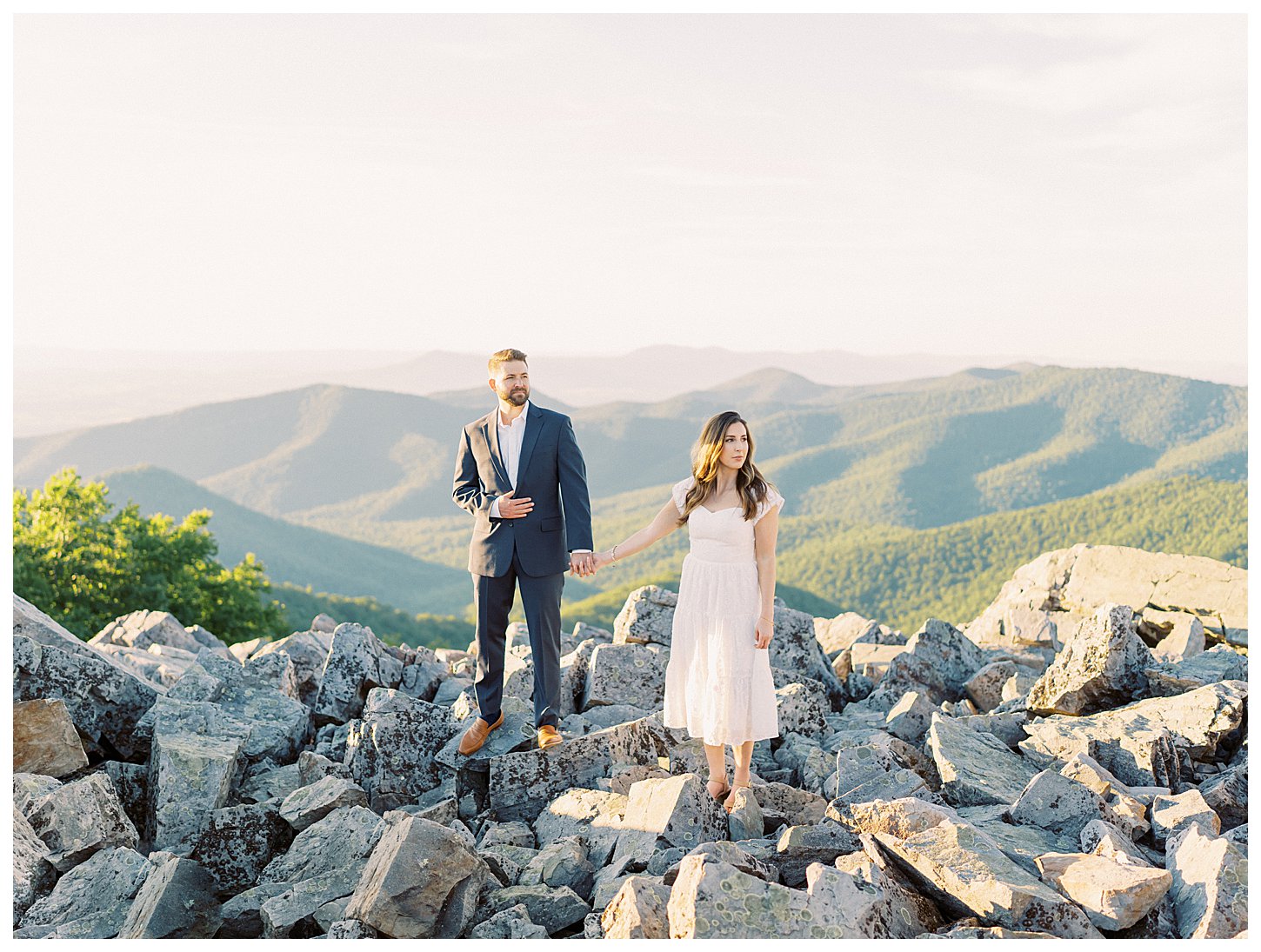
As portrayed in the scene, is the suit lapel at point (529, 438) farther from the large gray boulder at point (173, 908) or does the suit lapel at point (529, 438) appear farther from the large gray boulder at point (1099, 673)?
the large gray boulder at point (1099, 673)

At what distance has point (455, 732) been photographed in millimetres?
8039

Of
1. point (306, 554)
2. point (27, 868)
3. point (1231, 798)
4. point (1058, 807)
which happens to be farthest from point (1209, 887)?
point (306, 554)

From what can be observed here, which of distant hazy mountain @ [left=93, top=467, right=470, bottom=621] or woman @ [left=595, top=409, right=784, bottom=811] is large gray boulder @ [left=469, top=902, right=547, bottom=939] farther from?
distant hazy mountain @ [left=93, top=467, right=470, bottom=621]

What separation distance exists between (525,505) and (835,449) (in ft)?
437

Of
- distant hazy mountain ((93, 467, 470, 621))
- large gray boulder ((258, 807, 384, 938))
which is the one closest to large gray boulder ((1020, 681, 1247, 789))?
large gray boulder ((258, 807, 384, 938))

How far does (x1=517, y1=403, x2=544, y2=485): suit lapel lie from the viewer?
7.10 metres

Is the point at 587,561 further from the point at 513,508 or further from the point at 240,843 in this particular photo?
the point at 240,843

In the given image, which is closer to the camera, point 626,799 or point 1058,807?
point 1058,807

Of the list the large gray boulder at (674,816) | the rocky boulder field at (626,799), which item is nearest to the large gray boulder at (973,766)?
the rocky boulder field at (626,799)

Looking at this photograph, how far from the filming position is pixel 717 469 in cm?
636

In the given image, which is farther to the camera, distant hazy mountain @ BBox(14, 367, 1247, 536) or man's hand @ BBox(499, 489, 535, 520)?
distant hazy mountain @ BBox(14, 367, 1247, 536)

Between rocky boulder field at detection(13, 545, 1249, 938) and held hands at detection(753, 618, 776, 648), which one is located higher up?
held hands at detection(753, 618, 776, 648)

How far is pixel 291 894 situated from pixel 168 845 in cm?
155

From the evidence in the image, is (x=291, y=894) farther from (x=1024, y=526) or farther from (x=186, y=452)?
(x=186, y=452)
